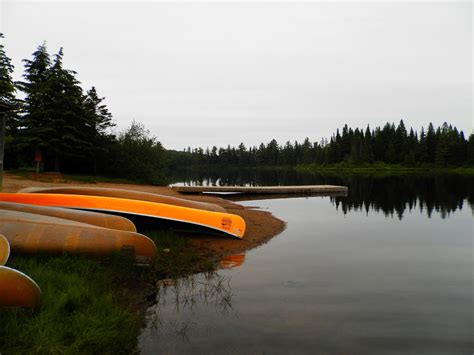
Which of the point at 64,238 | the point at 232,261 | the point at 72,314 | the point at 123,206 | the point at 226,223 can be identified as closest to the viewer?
the point at 72,314

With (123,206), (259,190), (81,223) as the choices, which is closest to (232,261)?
(123,206)

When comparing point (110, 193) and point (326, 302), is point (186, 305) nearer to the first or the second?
point (326, 302)

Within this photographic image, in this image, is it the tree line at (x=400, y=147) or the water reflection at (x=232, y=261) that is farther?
the tree line at (x=400, y=147)

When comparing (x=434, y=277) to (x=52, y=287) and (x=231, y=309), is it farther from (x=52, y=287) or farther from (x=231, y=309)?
(x=52, y=287)

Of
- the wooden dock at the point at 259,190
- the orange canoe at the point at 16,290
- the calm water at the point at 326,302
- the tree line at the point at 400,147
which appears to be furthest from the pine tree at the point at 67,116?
the tree line at the point at 400,147

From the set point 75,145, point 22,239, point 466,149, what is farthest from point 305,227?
point 466,149

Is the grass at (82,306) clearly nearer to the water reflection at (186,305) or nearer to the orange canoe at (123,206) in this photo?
the water reflection at (186,305)

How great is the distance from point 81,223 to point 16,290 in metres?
2.79

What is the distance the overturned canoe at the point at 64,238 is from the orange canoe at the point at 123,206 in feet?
Answer: 6.91

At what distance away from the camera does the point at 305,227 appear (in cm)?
1298

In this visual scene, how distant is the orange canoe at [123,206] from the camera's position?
844 centimetres

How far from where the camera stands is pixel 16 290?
148 inches

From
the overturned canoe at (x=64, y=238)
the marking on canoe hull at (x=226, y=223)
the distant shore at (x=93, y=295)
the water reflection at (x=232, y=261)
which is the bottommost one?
the water reflection at (x=232, y=261)

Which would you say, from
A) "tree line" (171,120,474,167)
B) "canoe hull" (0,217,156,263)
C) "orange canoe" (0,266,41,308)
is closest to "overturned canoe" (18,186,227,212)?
"canoe hull" (0,217,156,263)
